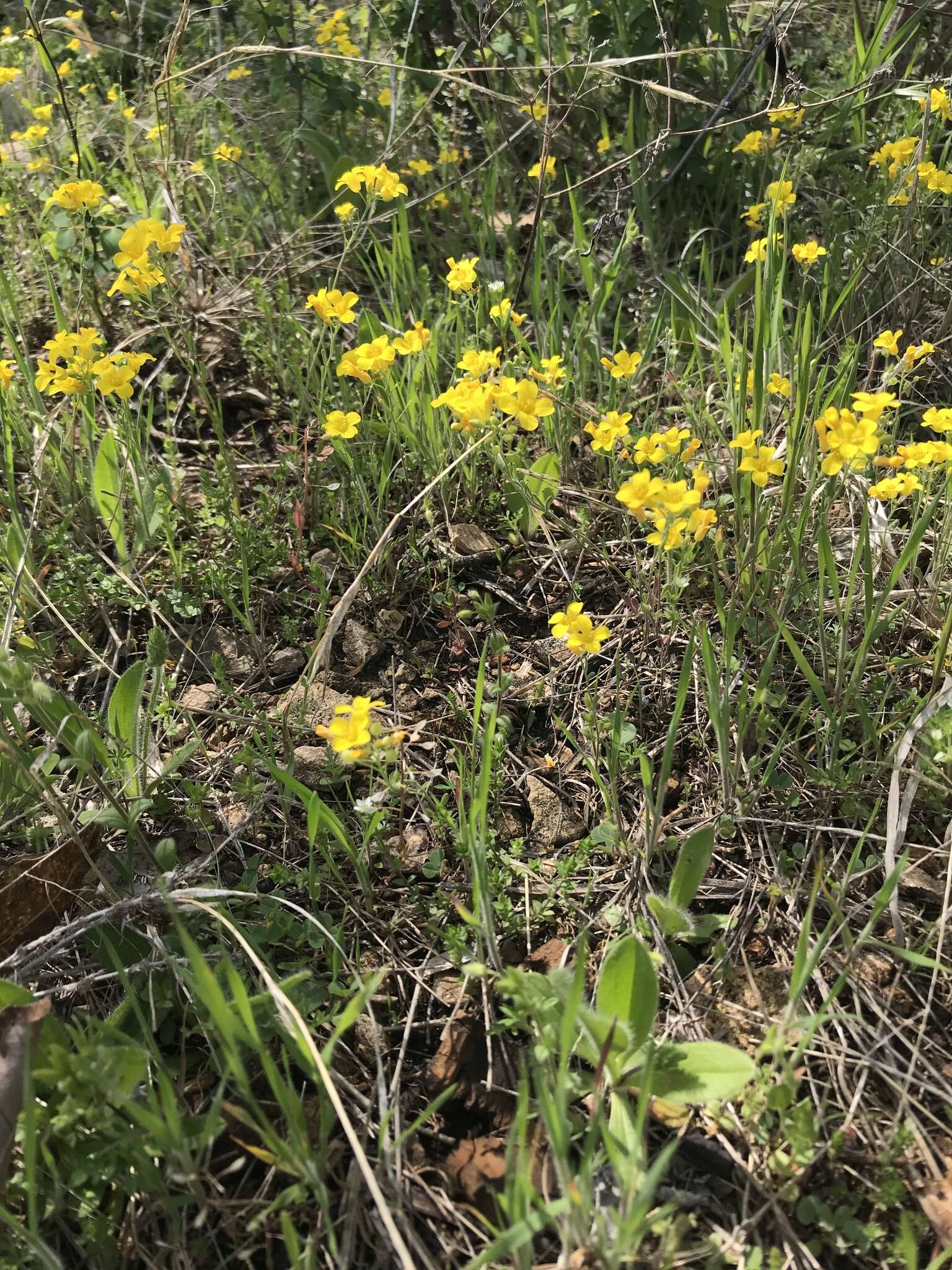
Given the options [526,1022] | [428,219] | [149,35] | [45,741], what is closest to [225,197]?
[428,219]

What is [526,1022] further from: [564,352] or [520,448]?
[564,352]

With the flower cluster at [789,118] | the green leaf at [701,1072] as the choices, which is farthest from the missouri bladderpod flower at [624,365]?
the green leaf at [701,1072]

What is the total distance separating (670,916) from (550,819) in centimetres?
39

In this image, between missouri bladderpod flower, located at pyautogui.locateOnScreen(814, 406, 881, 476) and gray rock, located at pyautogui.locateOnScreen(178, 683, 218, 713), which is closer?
missouri bladderpod flower, located at pyautogui.locateOnScreen(814, 406, 881, 476)

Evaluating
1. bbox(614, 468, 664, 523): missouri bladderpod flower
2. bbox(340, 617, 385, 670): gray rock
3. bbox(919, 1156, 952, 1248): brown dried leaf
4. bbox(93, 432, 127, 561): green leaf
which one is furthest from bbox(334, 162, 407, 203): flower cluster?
bbox(919, 1156, 952, 1248): brown dried leaf

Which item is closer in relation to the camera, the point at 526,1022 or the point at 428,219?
the point at 526,1022

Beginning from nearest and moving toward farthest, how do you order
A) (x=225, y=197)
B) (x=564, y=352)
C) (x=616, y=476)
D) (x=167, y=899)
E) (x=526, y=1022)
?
(x=167, y=899)
(x=526, y=1022)
(x=616, y=476)
(x=564, y=352)
(x=225, y=197)

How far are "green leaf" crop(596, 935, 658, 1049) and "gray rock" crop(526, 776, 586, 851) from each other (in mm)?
448

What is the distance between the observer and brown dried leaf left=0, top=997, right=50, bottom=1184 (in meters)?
1.40

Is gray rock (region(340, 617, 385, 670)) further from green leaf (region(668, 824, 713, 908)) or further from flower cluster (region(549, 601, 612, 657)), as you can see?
green leaf (region(668, 824, 713, 908))

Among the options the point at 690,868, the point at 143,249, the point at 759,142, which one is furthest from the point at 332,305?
the point at 690,868

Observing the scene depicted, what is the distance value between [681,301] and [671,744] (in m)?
1.64

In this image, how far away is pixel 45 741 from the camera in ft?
6.78

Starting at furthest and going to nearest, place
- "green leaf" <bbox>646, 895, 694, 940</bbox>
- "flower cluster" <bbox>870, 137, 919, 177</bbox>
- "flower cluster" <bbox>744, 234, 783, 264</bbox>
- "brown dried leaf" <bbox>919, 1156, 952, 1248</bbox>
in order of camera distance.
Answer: "flower cluster" <bbox>870, 137, 919, 177</bbox>
"flower cluster" <bbox>744, 234, 783, 264</bbox>
"green leaf" <bbox>646, 895, 694, 940</bbox>
"brown dried leaf" <bbox>919, 1156, 952, 1248</bbox>
